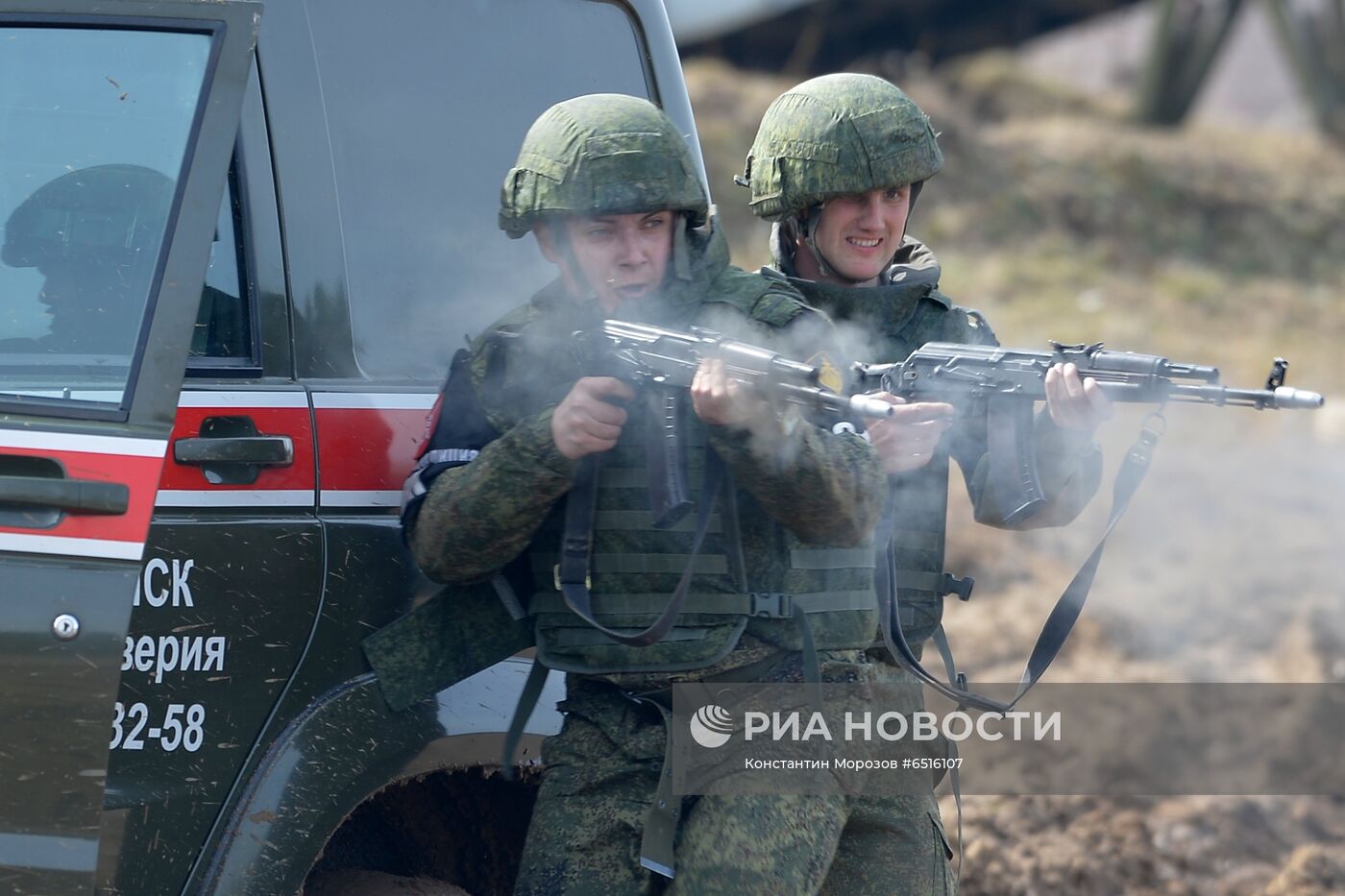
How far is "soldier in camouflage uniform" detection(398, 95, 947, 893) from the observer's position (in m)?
2.57

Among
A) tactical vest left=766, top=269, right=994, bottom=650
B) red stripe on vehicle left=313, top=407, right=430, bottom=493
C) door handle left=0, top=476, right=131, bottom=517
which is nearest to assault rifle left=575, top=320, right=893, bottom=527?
red stripe on vehicle left=313, top=407, right=430, bottom=493

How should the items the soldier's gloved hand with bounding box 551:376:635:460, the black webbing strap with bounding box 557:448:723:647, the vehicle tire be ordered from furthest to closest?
the vehicle tire, the black webbing strap with bounding box 557:448:723:647, the soldier's gloved hand with bounding box 551:376:635:460

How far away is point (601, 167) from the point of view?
2.67 meters

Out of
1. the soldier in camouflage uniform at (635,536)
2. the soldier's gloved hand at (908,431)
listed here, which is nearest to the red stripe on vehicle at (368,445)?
the soldier in camouflage uniform at (635,536)

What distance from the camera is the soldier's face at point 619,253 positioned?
106 inches

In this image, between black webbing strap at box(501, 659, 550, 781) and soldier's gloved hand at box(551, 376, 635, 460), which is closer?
soldier's gloved hand at box(551, 376, 635, 460)

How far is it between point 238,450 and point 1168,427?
5.87 meters

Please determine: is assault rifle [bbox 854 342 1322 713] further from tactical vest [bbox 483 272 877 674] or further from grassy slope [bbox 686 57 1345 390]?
grassy slope [bbox 686 57 1345 390]

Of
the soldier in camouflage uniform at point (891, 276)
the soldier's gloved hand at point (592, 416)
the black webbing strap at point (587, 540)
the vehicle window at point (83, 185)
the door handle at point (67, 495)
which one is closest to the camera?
the door handle at point (67, 495)

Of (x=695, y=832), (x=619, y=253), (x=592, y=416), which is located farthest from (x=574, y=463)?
(x=695, y=832)

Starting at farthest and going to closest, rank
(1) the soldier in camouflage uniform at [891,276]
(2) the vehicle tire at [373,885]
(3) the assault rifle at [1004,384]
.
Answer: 1. (1) the soldier in camouflage uniform at [891,276]
2. (3) the assault rifle at [1004,384]
3. (2) the vehicle tire at [373,885]

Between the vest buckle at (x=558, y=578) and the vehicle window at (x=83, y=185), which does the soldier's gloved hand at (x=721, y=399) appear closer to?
the vest buckle at (x=558, y=578)

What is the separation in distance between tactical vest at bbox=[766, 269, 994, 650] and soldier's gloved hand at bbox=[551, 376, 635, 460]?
0.82 metres

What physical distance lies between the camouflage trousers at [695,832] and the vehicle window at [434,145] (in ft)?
2.48
